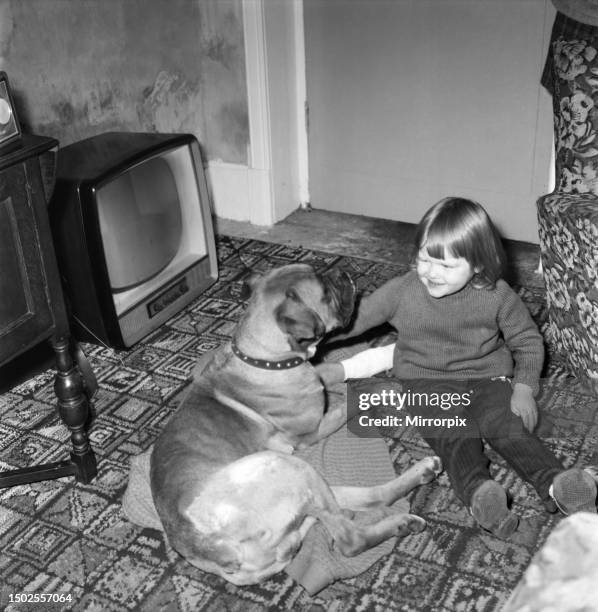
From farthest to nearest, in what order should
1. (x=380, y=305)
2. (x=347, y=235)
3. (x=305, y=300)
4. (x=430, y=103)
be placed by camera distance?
(x=347, y=235) → (x=430, y=103) → (x=380, y=305) → (x=305, y=300)

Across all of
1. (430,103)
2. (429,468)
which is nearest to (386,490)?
(429,468)

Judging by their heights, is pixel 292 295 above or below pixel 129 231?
above

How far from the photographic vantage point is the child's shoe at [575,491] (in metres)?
2.10

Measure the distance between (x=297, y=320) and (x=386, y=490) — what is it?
1.83 ft

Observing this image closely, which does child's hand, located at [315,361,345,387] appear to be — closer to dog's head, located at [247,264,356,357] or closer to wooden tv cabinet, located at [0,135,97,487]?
dog's head, located at [247,264,356,357]

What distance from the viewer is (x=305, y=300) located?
2.22 m

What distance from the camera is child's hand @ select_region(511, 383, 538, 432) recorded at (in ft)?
7.74

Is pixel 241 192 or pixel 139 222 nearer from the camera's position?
pixel 139 222

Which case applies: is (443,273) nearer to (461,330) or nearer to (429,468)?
(461,330)

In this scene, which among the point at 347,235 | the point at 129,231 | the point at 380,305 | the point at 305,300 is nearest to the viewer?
the point at 305,300

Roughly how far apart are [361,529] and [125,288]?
56.8 inches

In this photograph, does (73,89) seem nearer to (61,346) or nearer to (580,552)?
(61,346)

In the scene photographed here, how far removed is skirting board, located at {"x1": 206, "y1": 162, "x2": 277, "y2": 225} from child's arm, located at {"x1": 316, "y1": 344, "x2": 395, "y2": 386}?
5.41 feet

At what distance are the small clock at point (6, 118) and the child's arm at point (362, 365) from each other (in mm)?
1238
